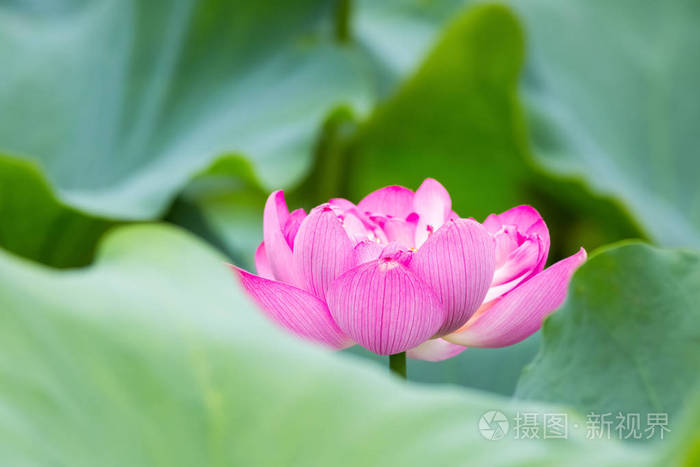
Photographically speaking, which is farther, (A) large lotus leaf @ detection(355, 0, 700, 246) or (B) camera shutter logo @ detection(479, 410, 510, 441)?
(A) large lotus leaf @ detection(355, 0, 700, 246)

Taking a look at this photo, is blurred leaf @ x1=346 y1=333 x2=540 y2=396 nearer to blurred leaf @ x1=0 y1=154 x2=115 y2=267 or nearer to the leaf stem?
the leaf stem

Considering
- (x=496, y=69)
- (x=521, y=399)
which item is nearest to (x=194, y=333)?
(x=521, y=399)

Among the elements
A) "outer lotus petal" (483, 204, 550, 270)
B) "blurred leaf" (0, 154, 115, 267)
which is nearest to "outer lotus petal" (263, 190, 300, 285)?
"outer lotus petal" (483, 204, 550, 270)

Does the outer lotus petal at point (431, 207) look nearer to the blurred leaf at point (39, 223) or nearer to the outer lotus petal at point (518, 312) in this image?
the outer lotus petal at point (518, 312)

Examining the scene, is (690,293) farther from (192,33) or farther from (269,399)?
(192,33)

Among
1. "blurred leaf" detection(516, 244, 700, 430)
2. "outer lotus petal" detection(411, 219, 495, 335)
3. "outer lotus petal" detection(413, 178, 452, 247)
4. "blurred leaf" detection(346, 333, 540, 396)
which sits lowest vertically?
"blurred leaf" detection(346, 333, 540, 396)

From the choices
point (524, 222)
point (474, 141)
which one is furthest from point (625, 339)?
point (474, 141)
